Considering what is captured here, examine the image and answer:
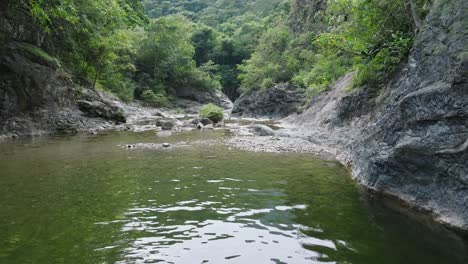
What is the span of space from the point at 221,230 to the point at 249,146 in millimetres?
9786

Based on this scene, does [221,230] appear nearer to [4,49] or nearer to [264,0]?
[4,49]

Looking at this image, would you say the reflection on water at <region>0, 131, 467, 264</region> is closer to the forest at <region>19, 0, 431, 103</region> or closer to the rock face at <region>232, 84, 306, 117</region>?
the forest at <region>19, 0, 431, 103</region>

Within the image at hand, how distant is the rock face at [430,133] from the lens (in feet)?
21.4

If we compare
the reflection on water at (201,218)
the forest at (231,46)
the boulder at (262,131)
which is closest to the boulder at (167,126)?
the boulder at (262,131)

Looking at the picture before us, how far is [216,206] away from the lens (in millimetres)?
7617

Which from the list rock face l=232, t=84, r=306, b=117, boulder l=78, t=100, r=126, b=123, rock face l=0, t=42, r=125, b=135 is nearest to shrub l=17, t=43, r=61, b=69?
rock face l=0, t=42, r=125, b=135

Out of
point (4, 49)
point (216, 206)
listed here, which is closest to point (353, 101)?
point (216, 206)

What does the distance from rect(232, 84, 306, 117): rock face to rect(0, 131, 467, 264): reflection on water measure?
26.2 metres

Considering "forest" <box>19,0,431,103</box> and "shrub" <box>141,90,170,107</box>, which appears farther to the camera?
"shrub" <box>141,90,170,107</box>

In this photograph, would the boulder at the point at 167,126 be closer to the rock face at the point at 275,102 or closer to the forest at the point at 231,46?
the forest at the point at 231,46

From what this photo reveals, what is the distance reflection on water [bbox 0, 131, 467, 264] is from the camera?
17.3 ft

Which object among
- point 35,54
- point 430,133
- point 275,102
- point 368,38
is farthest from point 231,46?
point 430,133

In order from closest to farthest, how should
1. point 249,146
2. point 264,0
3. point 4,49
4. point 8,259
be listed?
point 8,259 → point 249,146 → point 4,49 → point 264,0

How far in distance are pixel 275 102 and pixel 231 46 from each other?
140 ft
